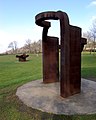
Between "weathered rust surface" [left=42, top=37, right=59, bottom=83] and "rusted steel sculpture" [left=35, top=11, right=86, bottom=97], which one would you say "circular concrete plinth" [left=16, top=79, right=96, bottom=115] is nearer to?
"rusted steel sculpture" [left=35, top=11, right=86, bottom=97]

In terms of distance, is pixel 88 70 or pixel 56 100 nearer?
pixel 56 100

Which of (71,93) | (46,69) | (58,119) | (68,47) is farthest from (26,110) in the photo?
(46,69)

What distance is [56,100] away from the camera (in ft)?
17.3

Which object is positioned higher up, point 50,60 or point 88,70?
point 50,60

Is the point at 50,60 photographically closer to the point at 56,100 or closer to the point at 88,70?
the point at 56,100

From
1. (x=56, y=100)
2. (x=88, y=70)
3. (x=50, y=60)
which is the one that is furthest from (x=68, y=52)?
(x=88, y=70)

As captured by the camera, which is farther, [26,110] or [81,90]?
[81,90]

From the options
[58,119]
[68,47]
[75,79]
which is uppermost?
[68,47]

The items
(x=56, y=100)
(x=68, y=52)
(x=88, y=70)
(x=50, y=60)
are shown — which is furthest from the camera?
(x=88, y=70)

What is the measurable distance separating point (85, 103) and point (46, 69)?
284 centimetres

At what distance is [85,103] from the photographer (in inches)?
199

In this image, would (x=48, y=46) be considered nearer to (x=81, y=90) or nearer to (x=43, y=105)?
(x=81, y=90)

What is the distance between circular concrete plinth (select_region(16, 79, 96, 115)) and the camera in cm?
466

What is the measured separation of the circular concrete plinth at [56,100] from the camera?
15.3 ft
